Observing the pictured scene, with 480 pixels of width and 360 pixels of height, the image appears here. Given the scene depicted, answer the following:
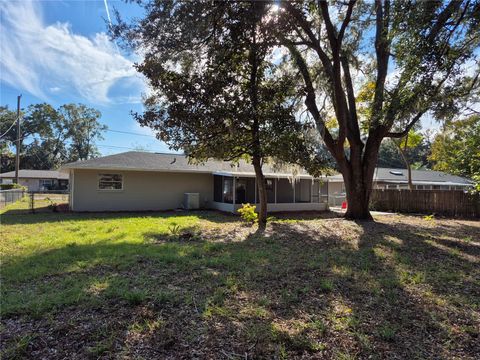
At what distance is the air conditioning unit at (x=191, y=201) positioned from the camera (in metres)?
15.9

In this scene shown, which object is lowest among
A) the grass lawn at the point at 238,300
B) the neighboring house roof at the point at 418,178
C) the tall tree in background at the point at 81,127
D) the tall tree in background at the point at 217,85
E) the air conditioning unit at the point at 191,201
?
the grass lawn at the point at 238,300

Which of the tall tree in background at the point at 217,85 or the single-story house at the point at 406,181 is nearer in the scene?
the tall tree in background at the point at 217,85

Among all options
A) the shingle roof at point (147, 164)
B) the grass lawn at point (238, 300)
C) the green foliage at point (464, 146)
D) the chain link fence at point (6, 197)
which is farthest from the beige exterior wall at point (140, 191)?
the green foliage at point (464, 146)

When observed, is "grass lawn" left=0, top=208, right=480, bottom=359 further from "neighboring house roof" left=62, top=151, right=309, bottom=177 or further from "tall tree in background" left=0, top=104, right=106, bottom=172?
"tall tree in background" left=0, top=104, right=106, bottom=172

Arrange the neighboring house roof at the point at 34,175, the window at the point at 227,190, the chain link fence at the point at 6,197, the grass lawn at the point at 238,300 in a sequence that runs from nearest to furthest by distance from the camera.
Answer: the grass lawn at the point at 238,300 → the window at the point at 227,190 → the chain link fence at the point at 6,197 → the neighboring house roof at the point at 34,175

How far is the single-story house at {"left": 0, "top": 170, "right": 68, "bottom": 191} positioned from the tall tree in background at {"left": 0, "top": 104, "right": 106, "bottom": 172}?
6.53 metres

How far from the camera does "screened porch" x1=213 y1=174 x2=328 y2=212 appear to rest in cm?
1597

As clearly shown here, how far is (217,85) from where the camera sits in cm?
817

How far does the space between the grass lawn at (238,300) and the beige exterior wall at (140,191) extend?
7153 mm

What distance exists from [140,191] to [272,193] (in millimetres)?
6903

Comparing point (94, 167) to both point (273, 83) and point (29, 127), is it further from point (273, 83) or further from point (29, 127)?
point (29, 127)

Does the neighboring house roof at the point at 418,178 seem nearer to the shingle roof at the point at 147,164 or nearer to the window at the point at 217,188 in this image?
the shingle roof at the point at 147,164

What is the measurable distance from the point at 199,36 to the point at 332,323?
5.94 meters

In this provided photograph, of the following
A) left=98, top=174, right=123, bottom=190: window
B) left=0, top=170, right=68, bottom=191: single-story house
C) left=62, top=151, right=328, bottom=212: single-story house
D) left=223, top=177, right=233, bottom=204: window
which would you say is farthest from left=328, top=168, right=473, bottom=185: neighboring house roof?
left=0, top=170, right=68, bottom=191: single-story house
